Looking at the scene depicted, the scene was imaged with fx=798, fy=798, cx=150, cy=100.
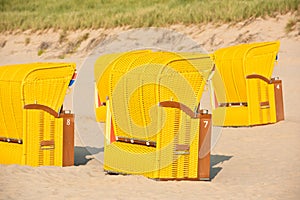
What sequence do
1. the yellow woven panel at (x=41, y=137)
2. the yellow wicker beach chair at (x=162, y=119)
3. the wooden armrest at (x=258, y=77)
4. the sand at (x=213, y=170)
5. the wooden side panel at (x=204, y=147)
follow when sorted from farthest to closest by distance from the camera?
the wooden armrest at (x=258, y=77) → the yellow woven panel at (x=41, y=137) → the wooden side panel at (x=204, y=147) → the yellow wicker beach chair at (x=162, y=119) → the sand at (x=213, y=170)

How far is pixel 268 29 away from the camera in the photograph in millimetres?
27422

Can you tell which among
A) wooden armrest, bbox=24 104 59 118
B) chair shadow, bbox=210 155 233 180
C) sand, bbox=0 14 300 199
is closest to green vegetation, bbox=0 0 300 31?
sand, bbox=0 14 300 199

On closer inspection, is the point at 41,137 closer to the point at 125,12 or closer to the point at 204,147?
the point at 204,147

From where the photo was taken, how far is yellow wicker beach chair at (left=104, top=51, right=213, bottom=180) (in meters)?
9.47

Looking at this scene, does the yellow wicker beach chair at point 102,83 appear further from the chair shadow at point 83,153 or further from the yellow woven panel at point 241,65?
the chair shadow at point 83,153

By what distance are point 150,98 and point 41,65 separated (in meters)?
1.99

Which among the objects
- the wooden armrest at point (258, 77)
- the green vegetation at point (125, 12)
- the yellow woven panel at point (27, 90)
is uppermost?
the green vegetation at point (125, 12)

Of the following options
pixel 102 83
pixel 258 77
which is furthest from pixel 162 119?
pixel 102 83

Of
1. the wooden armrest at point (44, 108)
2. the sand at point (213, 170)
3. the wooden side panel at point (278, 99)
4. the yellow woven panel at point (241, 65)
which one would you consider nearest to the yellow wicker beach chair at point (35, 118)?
the wooden armrest at point (44, 108)

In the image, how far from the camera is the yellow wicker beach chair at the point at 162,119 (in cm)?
947

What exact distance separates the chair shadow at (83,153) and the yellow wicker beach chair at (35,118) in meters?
0.61

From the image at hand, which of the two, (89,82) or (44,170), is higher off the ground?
(89,82)

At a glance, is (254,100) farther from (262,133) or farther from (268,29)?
(268,29)

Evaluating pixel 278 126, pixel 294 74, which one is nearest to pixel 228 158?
pixel 278 126
